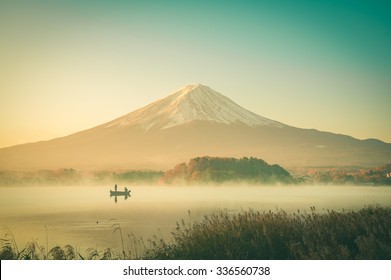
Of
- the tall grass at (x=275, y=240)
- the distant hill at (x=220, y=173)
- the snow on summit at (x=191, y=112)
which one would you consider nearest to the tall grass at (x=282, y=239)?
the tall grass at (x=275, y=240)

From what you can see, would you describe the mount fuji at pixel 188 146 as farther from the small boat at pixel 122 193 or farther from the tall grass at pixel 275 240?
the tall grass at pixel 275 240

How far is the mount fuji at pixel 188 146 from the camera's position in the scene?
14.8 meters

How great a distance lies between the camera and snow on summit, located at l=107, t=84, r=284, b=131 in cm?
1572

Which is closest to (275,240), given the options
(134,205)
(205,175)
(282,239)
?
(282,239)

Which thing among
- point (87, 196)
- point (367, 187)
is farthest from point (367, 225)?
point (87, 196)

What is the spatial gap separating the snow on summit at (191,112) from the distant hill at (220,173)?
48.8 inches

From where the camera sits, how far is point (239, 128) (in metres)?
18.8

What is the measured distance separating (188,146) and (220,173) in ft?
4.97

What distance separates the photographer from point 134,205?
16016mm

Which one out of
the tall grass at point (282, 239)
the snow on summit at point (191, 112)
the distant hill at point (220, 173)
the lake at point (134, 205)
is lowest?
the tall grass at point (282, 239)

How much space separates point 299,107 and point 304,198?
2.22 m

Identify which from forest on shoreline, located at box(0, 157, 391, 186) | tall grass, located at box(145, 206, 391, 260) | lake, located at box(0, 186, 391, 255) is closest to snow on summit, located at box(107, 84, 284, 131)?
forest on shoreline, located at box(0, 157, 391, 186)

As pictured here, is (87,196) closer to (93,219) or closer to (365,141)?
(93,219)

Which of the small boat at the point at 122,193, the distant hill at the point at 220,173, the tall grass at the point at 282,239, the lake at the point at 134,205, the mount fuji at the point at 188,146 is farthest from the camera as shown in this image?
the small boat at the point at 122,193
